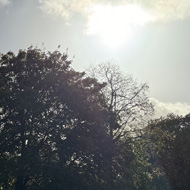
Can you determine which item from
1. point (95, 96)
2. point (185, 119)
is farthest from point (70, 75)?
point (185, 119)

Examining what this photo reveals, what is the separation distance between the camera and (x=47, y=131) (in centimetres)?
1727

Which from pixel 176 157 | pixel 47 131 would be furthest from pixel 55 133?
pixel 176 157

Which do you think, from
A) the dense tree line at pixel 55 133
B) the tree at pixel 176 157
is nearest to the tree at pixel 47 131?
the dense tree line at pixel 55 133

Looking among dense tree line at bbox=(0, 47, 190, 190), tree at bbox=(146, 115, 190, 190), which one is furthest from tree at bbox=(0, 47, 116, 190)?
tree at bbox=(146, 115, 190, 190)

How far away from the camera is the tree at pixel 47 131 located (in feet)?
52.7

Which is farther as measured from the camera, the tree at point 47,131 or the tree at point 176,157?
the tree at point 176,157

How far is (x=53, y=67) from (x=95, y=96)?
486 cm

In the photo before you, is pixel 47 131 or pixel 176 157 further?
pixel 176 157

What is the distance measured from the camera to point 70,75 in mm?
20297

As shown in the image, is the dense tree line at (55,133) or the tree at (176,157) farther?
the tree at (176,157)

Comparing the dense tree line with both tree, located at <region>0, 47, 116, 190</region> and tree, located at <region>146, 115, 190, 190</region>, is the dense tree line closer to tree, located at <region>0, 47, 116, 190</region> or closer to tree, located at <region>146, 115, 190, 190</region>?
tree, located at <region>0, 47, 116, 190</region>

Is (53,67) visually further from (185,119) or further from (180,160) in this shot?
(185,119)

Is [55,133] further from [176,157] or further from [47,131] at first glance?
[176,157]

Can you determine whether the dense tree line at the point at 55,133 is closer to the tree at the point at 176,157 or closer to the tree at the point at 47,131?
the tree at the point at 47,131
